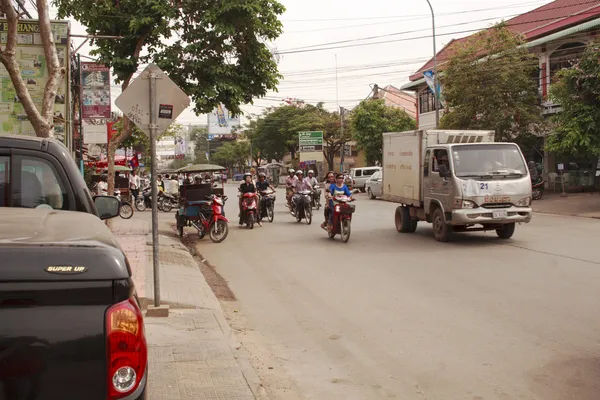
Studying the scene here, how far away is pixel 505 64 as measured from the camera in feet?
95.0

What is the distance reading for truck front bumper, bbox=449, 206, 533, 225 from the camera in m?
13.3

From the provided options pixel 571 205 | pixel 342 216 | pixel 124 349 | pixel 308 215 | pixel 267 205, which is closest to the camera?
pixel 124 349

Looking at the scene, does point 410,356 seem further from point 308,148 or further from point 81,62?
point 308,148

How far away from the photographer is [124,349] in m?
2.15

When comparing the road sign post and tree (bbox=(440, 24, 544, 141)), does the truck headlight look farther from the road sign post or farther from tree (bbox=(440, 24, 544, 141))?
tree (bbox=(440, 24, 544, 141))

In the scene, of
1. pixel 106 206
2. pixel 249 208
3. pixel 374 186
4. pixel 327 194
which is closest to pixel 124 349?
pixel 106 206

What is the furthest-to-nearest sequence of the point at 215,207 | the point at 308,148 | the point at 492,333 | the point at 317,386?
the point at 308,148, the point at 215,207, the point at 492,333, the point at 317,386

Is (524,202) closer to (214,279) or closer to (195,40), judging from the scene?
(214,279)

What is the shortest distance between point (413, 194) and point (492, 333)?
932cm

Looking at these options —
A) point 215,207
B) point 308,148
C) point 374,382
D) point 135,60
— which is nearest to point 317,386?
point 374,382

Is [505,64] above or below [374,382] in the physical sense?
above

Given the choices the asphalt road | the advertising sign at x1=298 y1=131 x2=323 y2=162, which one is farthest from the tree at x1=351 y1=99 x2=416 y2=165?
the asphalt road

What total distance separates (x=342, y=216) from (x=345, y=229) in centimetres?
33

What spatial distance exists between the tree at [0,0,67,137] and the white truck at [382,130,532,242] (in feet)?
25.9
